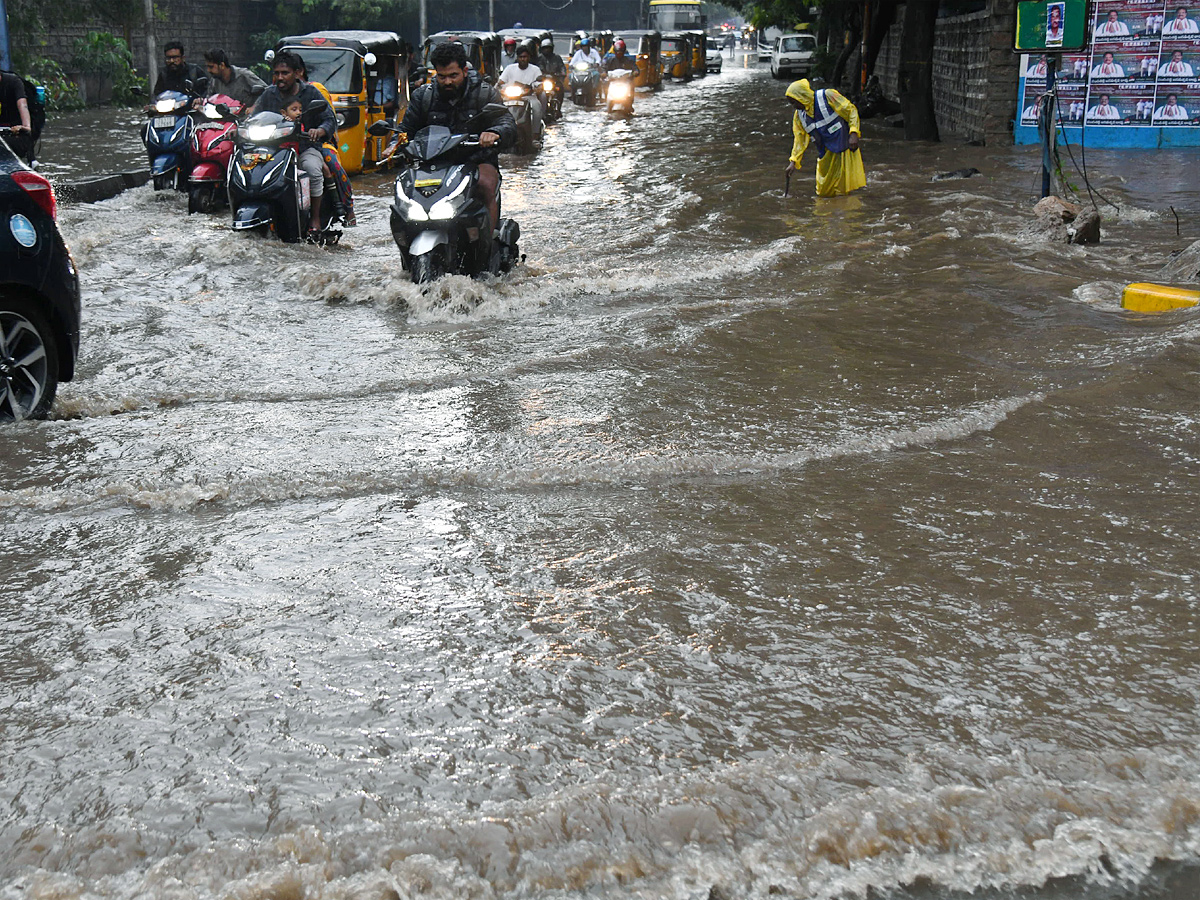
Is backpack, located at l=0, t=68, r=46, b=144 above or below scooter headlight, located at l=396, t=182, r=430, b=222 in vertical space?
above

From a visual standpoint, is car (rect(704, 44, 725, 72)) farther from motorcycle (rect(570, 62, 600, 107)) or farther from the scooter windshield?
the scooter windshield

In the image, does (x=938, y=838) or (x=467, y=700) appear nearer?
(x=938, y=838)

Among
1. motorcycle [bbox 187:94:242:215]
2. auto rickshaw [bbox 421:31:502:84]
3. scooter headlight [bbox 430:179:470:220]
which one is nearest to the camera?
scooter headlight [bbox 430:179:470:220]

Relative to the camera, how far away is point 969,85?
20234mm

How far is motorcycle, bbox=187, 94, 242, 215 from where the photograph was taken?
41.0 feet

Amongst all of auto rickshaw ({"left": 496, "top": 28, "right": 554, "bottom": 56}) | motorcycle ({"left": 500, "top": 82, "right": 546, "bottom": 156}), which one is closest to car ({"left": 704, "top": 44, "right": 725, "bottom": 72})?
auto rickshaw ({"left": 496, "top": 28, "right": 554, "bottom": 56})

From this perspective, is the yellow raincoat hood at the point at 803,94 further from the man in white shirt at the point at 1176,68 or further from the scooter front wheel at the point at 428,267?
the man in white shirt at the point at 1176,68

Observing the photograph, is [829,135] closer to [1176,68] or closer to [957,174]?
[957,174]

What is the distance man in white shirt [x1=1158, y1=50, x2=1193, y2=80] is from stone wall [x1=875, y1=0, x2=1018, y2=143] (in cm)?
215

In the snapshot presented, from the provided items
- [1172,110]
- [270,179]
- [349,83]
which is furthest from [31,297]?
[1172,110]

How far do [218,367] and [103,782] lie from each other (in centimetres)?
421

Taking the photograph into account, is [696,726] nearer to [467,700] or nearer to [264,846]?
[467,700]

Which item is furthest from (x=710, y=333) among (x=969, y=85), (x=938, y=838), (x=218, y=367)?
(x=969, y=85)

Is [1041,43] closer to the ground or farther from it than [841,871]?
farther from it
